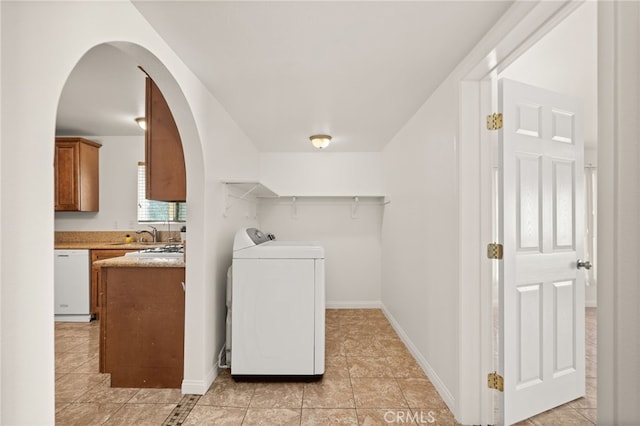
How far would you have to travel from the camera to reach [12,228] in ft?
3.09

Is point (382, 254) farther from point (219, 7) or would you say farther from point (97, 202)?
point (97, 202)

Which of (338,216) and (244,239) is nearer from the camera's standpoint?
(244,239)

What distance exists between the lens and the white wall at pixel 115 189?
4.38 m

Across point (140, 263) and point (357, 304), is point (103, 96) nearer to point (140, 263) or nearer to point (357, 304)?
point (140, 263)

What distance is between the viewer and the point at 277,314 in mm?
2426

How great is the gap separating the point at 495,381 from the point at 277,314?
1435 mm

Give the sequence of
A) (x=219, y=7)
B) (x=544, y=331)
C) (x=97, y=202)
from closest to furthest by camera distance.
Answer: (x=219, y=7), (x=544, y=331), (x=97, y=202)

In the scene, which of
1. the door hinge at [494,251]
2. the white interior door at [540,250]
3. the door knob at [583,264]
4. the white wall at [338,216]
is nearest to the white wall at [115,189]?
the white wall at [338,216]

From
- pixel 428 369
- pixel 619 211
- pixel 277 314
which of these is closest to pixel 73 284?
pixel 277 314

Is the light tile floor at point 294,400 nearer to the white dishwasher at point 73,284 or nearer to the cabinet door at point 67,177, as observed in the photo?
the white dishwasher at point 73,284

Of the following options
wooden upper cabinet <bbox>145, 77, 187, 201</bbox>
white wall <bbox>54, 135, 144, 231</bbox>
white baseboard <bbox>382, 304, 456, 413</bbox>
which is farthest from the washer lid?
white wall <bbox>54, 135, 144, 231</bbox>

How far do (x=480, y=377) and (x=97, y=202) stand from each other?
4716 millimetres

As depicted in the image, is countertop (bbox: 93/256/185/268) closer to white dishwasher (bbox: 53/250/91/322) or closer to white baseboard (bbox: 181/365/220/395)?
white baseboard (bbox: 181/365/220/395)

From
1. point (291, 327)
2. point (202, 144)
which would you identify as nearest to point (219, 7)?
point (202, 144)
